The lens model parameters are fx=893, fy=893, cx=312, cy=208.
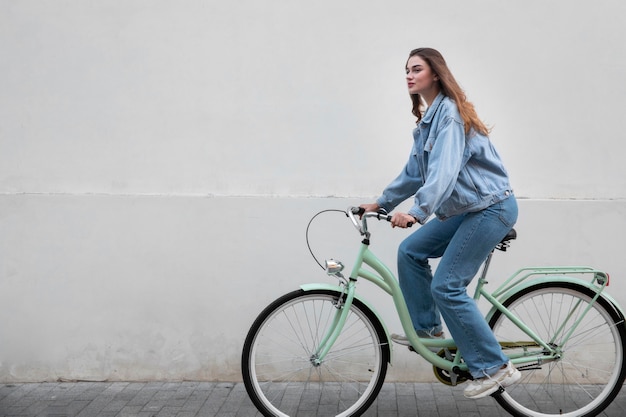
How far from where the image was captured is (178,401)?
205 inches

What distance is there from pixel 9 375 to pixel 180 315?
1161 mm

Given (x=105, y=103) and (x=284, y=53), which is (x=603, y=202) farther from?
(x=105, y=103)

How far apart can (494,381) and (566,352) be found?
0.84m

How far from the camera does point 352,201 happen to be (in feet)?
18.2

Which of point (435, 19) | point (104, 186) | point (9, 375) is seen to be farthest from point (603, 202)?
point (9, 375)

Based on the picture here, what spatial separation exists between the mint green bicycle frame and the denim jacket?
1.19 feet

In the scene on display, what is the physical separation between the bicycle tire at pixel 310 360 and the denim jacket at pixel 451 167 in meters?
0.68

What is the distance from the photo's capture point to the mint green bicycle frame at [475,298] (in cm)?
438

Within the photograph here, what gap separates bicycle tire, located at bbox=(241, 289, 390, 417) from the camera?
436 cm

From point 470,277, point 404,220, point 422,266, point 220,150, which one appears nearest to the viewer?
point 404,220

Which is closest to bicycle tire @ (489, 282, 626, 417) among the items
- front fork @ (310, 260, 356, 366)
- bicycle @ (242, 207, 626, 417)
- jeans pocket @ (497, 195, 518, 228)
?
bicycle @ (242, 207, 626, 417)

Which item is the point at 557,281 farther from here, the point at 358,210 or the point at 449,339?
the point at 358,210

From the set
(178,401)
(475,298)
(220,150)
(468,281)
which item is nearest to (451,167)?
(468,281)

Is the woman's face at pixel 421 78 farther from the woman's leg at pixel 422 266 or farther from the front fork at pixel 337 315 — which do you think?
the front fork at pixel 337 315
